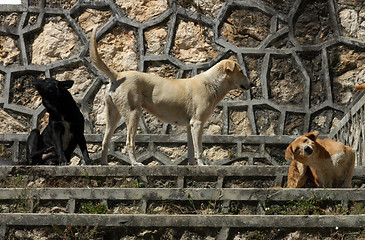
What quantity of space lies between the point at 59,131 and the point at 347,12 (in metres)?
6.56

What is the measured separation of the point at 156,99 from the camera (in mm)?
8047

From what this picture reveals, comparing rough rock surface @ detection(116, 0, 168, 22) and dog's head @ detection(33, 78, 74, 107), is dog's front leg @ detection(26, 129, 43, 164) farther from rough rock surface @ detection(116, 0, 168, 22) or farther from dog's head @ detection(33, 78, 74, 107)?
→ rough rock surface @ detection(116, 0, 168, 22)

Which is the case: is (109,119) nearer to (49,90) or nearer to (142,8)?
(49,90)

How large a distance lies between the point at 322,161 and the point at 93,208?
2.68m

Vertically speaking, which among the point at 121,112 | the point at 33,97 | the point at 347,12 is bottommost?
the point at 33,97

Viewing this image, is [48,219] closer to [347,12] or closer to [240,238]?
[240,238]

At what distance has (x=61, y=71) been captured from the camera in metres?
12.1

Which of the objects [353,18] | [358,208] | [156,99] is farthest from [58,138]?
[353,18]

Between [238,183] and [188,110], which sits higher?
[188,110]

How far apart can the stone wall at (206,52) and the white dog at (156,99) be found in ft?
10.3

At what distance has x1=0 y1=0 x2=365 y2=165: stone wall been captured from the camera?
1145 cm

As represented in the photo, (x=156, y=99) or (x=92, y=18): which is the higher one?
(x=92, y=18)

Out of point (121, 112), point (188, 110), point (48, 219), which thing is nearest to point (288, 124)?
point (188, 110)

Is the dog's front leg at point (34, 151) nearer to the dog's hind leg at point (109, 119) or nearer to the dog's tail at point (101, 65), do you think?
the dog's hind leg at point (109, 119)
